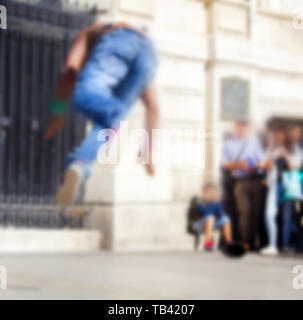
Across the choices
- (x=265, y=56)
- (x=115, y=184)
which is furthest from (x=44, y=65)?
(x=265, y=56)

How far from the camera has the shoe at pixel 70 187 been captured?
9.31m

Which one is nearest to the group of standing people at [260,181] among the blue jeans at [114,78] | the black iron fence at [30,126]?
A: the blue jeans at [114,78]

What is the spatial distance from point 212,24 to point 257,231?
2299 mm

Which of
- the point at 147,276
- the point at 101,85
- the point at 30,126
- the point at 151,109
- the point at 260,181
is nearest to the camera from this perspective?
the point at 147,276

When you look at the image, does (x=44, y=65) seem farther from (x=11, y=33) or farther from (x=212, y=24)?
(x=212, y=24)

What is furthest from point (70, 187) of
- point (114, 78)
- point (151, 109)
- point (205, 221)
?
point (205, 221)

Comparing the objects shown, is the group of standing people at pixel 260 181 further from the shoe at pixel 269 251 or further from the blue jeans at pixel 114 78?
the blue jeans at pixel 114 78

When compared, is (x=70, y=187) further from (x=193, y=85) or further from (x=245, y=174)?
(x=245, y=174)

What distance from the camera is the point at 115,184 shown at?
30.5ft

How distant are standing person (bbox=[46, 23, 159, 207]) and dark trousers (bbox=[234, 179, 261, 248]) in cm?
105

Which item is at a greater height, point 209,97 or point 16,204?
point 209,97

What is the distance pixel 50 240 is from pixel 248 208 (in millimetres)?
2438

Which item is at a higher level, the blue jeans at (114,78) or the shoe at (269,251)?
the blue jeans at (114,78)

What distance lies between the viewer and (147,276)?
23.1 ft
